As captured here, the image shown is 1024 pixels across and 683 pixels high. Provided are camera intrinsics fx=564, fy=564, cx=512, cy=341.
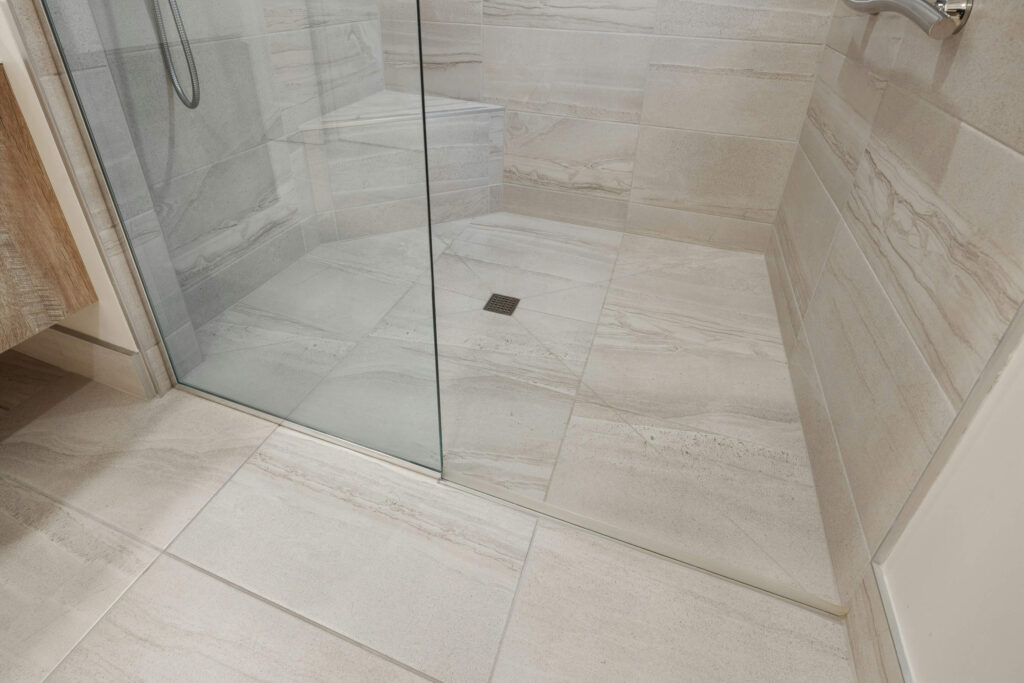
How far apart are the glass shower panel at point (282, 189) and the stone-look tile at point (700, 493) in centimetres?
39

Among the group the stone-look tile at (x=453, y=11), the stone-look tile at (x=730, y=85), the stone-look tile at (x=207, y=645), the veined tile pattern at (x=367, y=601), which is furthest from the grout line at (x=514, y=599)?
the stone-look tile at (x=453, y=11)

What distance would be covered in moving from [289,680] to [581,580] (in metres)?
0.53

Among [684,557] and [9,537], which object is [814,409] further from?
[9,537]

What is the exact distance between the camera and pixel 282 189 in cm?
127

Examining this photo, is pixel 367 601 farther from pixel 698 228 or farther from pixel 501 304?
pixel 698 228

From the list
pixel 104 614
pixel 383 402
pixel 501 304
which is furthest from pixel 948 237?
pixel 104 614

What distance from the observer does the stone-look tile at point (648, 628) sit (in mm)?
945

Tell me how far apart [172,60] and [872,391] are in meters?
1.56

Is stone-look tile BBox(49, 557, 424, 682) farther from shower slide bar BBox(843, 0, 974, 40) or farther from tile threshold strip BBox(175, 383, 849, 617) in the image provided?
shower slide bar BBox(843, 0, 974, 40)

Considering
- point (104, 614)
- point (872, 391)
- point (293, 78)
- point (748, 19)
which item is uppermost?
point (748, 19)

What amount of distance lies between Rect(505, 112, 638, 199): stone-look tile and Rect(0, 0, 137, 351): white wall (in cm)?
159

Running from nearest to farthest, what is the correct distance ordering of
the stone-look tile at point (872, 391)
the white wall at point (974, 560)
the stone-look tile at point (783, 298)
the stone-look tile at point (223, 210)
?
the white wall at point (974, 560) < the stone-look tile at point (872, 391) < the stone-look tile at point (223, 210) < the stone-look tile at point (783, 298)

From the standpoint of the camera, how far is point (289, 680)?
2.98ft

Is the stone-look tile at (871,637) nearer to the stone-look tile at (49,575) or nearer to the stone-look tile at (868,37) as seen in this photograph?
the stone-look tile at (868,37)
